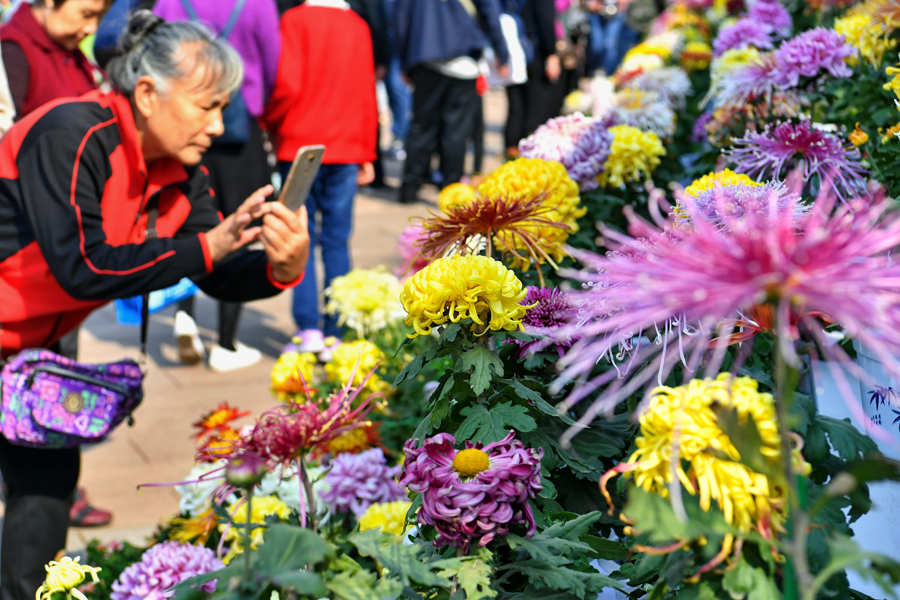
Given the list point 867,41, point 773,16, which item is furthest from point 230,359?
point 867,41

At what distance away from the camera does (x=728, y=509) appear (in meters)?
0.76

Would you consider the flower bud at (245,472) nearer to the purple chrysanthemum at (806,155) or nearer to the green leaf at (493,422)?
the green leaf at (493,422)

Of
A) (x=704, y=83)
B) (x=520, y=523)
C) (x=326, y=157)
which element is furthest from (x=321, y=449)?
(x=704, y=83)

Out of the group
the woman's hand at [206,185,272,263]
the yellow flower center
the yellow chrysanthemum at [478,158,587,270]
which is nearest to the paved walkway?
the woman's hand at [206,185,272,263]

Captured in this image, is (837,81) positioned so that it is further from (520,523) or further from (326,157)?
(326,157)

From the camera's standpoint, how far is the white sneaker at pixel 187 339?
460 centimetres

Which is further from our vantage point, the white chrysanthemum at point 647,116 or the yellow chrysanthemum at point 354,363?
the white chrysanthemum at point 647,116

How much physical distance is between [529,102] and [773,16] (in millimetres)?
3862

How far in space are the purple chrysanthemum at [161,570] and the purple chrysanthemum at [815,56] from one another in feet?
6.27

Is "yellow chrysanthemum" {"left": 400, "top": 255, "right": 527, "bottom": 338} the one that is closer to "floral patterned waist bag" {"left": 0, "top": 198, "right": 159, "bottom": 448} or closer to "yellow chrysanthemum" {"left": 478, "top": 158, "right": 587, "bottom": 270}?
"yellow chrysanthemum" {"left": 478, "top": 158, "right": 587, "bottom": 270}

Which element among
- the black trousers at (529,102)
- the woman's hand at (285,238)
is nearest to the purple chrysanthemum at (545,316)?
the woman's hand at (285,238)

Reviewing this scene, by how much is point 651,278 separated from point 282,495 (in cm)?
171

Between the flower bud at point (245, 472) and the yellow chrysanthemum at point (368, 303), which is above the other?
the flower bud at point (245, 472)

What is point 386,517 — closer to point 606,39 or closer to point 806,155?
point 806,155
